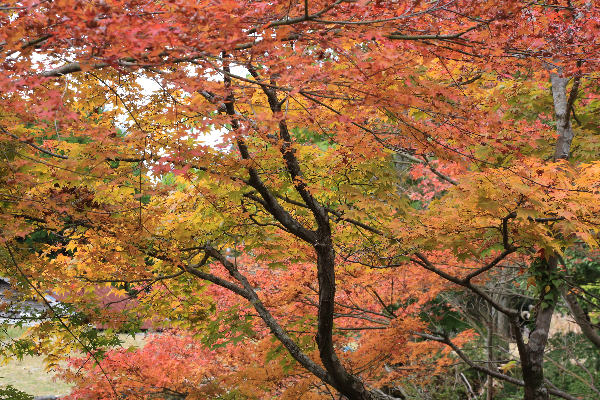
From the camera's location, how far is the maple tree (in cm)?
261

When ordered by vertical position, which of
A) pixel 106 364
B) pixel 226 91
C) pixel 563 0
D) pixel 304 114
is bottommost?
pixel 106 364

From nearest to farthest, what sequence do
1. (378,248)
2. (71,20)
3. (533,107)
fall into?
(71,20) → (378,248) → (533,107)

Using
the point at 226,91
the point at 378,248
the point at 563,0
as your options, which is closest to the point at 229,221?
the point at 378,248

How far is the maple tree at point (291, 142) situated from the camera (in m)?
2.61

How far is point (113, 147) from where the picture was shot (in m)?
4.07

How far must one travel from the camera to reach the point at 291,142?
4910mm

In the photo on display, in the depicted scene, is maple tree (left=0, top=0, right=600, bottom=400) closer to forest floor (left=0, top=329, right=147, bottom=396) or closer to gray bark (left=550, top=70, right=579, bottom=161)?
gray bark (left=550, top=70, right=579, bottom=161)

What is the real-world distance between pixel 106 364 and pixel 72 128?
4389 millimetres

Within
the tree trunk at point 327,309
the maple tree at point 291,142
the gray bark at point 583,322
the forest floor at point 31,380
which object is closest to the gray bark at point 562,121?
the maple tree at point 291,142

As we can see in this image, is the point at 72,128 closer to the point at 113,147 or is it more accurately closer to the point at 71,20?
the point at 113,147

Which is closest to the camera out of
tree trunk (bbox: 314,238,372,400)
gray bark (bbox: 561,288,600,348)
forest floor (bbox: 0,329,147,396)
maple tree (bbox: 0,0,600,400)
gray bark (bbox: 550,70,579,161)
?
maple tree (bbox: 0,0,600,400)

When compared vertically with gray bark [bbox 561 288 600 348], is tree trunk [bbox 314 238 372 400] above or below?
below

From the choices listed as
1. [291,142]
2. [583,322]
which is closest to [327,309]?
[291,142]

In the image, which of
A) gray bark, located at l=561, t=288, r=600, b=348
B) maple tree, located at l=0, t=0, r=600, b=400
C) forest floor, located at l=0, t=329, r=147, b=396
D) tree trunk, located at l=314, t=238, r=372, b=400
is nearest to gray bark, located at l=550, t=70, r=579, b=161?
maple tree, located at l=0, t=0, r=600, b=400
